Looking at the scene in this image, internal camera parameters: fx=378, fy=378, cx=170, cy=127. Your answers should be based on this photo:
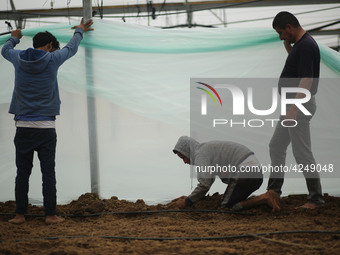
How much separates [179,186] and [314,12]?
645 cm

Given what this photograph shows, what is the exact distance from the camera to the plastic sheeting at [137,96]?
3365 millimetres

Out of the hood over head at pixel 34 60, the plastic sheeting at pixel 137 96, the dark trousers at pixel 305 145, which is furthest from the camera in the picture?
the plastic sheeting at pixel 137 96

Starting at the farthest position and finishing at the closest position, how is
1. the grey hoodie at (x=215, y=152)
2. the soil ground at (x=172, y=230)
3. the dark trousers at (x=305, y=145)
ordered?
→ the grey hoodie at (x=215, y=152)
the dark trousers at (x=305, y=145)
the soil ground at (x=172, y=230)

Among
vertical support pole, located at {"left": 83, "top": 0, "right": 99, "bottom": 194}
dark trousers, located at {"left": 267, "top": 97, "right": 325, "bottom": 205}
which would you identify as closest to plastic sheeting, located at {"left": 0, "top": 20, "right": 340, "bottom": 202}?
vertical support pole, located at {"left": 83, "top": 0, "right": 99, "bottom": 194}

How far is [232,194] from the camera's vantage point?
301cm

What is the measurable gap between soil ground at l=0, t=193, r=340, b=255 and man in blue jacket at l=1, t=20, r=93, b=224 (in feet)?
0.91

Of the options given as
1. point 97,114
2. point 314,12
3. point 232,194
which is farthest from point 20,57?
point 314,12

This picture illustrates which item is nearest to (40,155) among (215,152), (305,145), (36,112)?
(36,112)

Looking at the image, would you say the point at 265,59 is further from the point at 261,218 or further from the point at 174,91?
the point at 261,218

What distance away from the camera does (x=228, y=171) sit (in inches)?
121
